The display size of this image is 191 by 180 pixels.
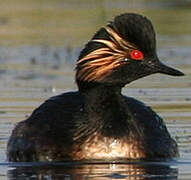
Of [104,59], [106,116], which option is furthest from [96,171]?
[104,59]

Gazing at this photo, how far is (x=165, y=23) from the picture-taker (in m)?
29.6

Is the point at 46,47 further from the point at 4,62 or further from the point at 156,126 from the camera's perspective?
the point at 156,126

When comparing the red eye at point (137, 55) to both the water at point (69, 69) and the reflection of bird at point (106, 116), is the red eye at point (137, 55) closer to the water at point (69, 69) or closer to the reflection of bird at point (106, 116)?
the reflection of bird at point (106, 116)

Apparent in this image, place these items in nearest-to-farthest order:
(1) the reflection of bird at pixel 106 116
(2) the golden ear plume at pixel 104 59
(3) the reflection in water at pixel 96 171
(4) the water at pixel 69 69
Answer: (3) the reflection in water at pixel 96 171 → (4) the water at pixel 69 69 → (1) the reflection of bird at pixel 106 116 → (2) the golden ear plume at pixel 104 59

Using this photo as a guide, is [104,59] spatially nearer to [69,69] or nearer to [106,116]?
[106,116]

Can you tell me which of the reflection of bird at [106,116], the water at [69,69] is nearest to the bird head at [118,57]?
the reflection of bird at [106,116]

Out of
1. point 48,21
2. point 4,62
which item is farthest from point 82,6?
point 4,62

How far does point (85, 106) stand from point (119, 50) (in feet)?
2.81

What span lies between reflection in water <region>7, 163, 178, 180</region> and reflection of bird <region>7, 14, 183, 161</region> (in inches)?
7.6

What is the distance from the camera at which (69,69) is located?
22.3 m

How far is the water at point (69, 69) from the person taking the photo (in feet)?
43.8

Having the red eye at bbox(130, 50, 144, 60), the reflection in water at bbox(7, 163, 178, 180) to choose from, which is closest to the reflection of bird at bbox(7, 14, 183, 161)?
the red eye at bbox(130, 50, 144, 60)

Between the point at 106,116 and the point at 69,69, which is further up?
the point at 69,69

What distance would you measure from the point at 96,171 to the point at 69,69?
9334 mm
